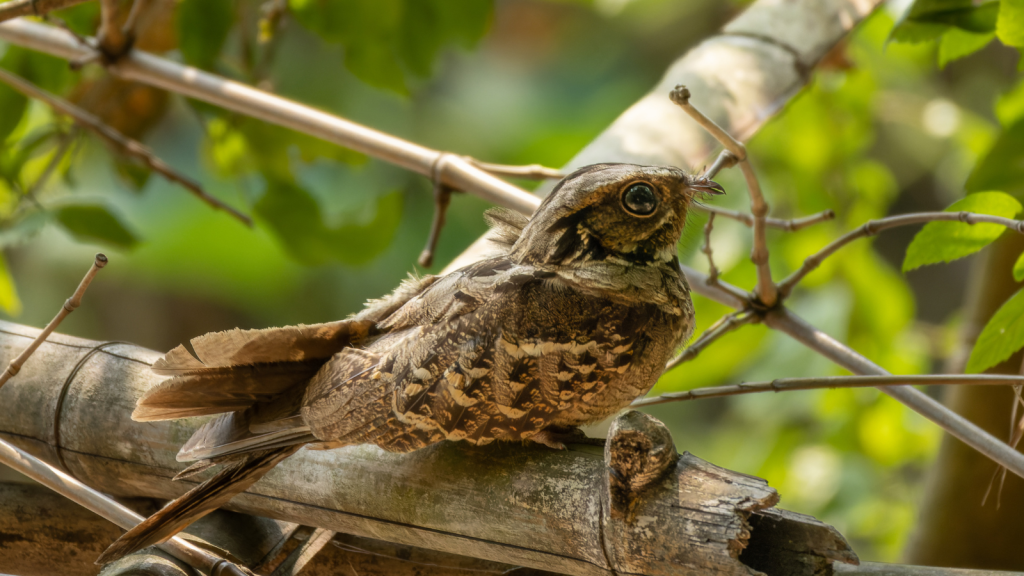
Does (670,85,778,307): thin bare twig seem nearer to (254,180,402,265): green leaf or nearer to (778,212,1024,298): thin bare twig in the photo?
(778,212,1024,298): thin bare twig

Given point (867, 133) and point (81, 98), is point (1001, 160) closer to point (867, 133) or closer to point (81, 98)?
point (867, 133)

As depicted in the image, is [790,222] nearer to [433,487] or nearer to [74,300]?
[433,487]

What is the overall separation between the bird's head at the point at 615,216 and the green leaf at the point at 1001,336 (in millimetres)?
395

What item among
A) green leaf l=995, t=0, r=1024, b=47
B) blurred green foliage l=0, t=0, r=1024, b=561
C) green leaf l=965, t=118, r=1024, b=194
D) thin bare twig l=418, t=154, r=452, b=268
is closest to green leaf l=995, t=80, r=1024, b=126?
blurred green foliage l=0, t=0, r=1024, b=561

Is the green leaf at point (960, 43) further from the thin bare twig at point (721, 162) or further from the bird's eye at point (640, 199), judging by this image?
the bird's eye at point (640, 199)

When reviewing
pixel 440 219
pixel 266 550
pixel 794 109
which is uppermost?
pixel 794 109

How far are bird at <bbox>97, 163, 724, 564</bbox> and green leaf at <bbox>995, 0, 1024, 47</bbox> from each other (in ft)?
1.52

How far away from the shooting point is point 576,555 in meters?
0.88

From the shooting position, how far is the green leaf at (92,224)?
5.45ft

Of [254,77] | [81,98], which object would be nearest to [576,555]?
[254,77]

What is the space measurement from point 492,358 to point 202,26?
142 cm

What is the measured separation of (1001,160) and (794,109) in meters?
1.20

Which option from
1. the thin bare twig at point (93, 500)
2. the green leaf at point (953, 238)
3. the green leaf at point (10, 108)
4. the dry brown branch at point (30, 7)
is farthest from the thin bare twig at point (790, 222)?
the green leaf at point (10, 108)

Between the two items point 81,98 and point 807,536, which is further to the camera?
point 81,98
